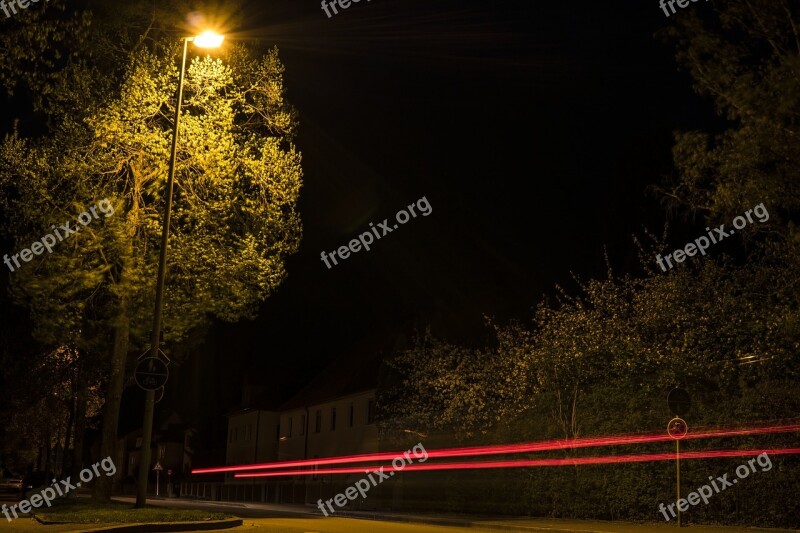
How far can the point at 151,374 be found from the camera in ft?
56.5

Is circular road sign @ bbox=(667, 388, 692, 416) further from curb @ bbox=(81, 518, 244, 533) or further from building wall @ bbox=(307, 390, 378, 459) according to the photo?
building wall @ bbox=(307, 390, 378, 459)

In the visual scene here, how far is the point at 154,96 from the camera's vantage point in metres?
21.8

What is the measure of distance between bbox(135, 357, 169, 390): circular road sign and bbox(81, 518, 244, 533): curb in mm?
2536

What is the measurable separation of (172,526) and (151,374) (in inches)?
111

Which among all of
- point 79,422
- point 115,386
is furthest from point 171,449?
point 115,386

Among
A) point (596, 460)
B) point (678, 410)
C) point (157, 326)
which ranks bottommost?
point (596, 460)

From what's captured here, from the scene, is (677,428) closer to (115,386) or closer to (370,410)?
(115,386)

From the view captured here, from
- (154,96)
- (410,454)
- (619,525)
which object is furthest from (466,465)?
(154,96)

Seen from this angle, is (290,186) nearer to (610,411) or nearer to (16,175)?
(16,175)

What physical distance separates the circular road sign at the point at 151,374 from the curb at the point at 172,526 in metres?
2.54

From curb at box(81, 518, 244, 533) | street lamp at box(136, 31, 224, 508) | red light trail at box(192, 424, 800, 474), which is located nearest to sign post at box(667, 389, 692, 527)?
red light trail at box(192, 424, 800, 474)

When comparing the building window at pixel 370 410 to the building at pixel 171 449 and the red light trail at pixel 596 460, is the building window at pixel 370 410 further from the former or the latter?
the building at pixel 171 449

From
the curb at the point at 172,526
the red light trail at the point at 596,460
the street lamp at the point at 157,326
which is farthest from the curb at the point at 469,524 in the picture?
the street lamp at the point at 157,326

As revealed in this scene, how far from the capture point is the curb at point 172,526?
15.3 meters
